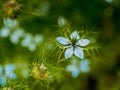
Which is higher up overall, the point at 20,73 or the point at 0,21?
the point at 0,21

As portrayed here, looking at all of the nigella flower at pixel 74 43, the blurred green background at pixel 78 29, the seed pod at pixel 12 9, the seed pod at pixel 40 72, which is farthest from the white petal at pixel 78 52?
the blurred green background at pixel 78 29

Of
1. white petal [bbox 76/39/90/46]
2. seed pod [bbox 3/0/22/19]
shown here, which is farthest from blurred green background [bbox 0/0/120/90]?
white petal [bbox 76/39/90/46]

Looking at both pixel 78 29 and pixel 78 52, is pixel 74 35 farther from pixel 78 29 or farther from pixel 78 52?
pixel 78 29

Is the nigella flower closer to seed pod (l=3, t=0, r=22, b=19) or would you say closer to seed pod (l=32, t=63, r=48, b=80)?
seed pod (l=32, t=63, r=48, b=80)

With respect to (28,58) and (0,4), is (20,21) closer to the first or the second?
(28,58)

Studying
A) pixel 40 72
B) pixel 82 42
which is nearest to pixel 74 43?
pixel 82 42

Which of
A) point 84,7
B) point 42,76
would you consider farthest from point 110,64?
point 42,76

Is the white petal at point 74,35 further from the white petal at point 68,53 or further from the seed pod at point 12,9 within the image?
the seed pod at point 12,9

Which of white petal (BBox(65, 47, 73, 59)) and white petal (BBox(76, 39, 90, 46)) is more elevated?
white petal (BBox(76, 39, 90, 46))
